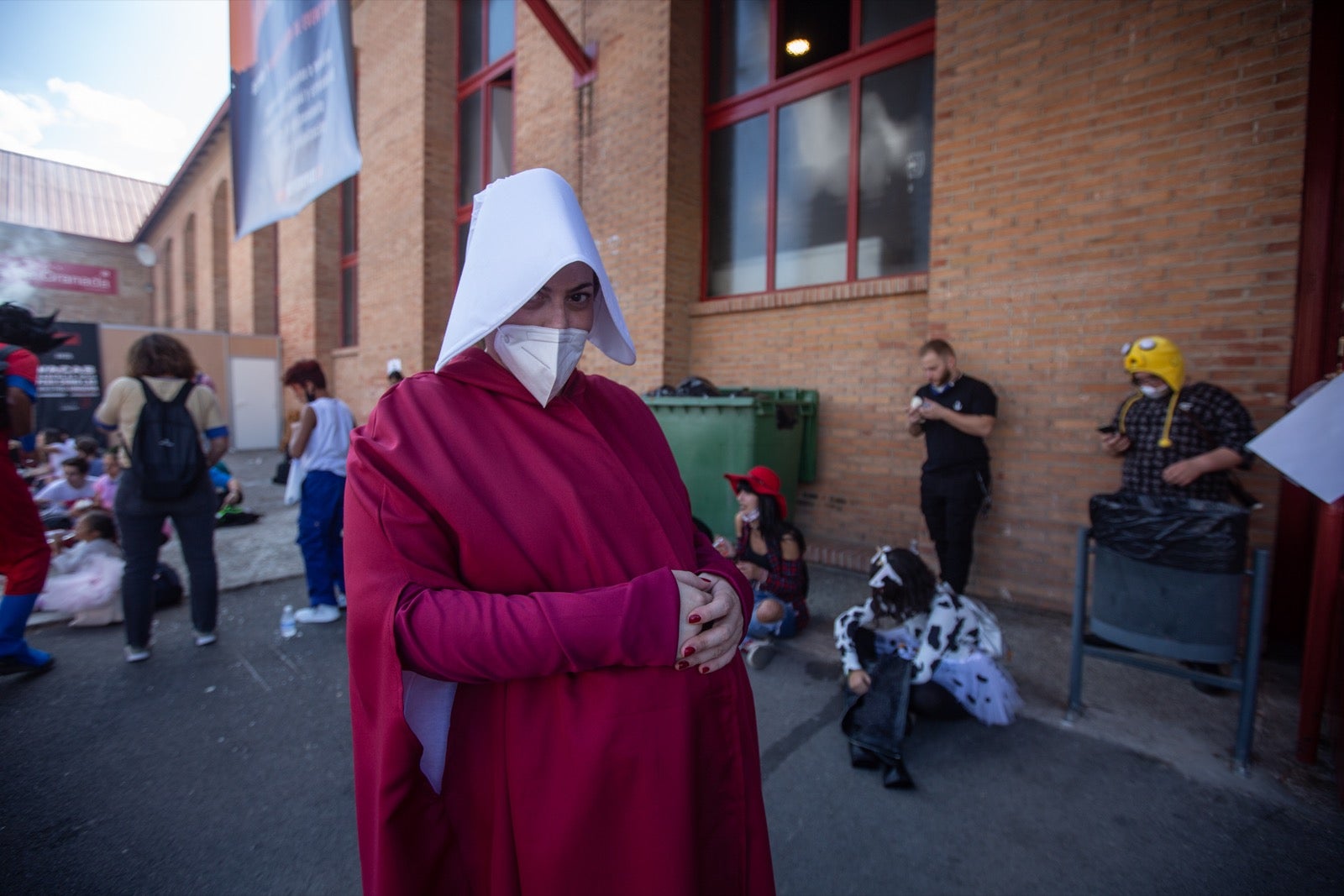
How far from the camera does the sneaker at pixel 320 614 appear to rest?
4.54 metres

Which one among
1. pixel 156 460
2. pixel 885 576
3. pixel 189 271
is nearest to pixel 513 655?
pixel 885 576

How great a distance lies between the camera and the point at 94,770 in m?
2.81

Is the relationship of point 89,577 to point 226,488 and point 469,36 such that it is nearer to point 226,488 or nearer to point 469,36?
point 226,488

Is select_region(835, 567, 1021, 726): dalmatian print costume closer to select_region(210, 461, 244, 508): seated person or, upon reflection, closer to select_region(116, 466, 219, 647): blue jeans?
select_region(116, 466, 219, 647): blue jeans

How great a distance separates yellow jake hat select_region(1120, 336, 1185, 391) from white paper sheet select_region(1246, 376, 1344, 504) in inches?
42.8

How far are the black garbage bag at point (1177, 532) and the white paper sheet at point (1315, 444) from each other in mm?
237

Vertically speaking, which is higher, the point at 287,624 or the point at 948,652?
the point at 948,652

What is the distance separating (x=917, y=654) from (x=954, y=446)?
70.6 inches

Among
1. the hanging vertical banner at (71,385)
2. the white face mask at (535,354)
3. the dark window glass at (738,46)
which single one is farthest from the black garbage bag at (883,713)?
the hanging vertical banner at (71,385)

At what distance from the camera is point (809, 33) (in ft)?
21.3

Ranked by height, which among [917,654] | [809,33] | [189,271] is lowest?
[917,654]

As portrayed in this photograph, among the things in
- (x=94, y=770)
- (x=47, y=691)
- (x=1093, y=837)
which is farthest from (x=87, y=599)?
(x=1093, y=837)

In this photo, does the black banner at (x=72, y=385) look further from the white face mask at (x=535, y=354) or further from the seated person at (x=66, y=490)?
the white face mask at (x=535, y=354)

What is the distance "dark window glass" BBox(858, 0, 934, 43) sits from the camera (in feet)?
18.7
